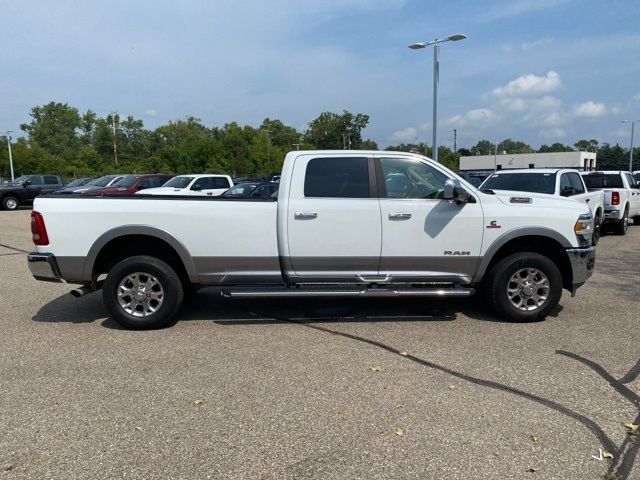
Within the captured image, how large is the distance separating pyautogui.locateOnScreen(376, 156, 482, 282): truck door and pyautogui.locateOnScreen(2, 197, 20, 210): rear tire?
1040 inches

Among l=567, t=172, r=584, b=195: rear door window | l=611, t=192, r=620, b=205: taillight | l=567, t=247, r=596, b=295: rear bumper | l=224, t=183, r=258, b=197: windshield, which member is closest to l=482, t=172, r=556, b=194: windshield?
l=567, t=172, r=584, b=195: rear door window

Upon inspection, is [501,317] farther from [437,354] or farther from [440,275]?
[437,354]

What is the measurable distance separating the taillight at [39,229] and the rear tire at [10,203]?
24.5 metres

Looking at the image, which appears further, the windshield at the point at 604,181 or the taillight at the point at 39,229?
the windshield at the point at 604,181

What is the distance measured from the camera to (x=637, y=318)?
6.03m

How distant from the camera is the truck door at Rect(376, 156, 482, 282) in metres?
5.67

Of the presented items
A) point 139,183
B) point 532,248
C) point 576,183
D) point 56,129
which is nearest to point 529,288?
point 532,248

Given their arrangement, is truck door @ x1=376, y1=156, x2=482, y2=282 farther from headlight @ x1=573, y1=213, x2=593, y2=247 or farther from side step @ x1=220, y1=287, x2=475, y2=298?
headlight @ x1=573, y1=213, x2=593, y2=247

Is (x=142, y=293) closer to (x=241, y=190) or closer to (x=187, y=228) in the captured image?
(x=187, y=228)

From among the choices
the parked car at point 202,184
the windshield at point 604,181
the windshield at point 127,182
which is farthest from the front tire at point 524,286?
the windshield at point 127,182

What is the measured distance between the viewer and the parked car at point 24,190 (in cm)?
2612

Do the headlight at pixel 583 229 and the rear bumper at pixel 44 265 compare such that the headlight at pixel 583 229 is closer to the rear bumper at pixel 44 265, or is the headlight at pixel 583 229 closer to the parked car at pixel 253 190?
the rear bumper at pixel 44 265

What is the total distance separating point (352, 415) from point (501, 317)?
2.93m

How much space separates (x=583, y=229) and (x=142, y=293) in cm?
506
